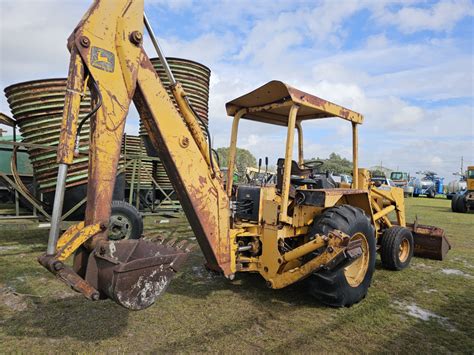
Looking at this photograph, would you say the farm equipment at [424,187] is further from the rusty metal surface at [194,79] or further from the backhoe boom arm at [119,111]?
the backhoe boom arm at [119,111]

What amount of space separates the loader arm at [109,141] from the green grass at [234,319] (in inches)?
28.3

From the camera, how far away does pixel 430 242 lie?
5.75m

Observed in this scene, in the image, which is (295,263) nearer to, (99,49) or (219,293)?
(219,293)

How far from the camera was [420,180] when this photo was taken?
101ft

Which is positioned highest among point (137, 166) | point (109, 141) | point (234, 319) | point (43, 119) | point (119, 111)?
point (43, 119)

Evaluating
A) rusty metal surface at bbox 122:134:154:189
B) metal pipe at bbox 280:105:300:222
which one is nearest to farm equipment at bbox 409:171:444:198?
rusty metal surface at bbox 122:134:154:189

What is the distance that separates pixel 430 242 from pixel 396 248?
116 centimetres

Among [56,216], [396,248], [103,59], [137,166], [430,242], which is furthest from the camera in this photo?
[137,166]

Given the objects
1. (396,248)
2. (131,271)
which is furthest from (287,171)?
(396,248)

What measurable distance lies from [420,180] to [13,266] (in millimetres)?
32177

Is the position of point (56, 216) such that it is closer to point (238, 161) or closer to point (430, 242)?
point (430, 242)

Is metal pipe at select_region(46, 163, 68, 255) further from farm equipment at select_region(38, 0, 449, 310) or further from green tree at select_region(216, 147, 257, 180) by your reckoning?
green tree at select_region(216, 147, 257, 180)

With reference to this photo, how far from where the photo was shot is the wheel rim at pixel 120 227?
6.05 metres

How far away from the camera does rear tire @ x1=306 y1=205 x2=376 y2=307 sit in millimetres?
3508
